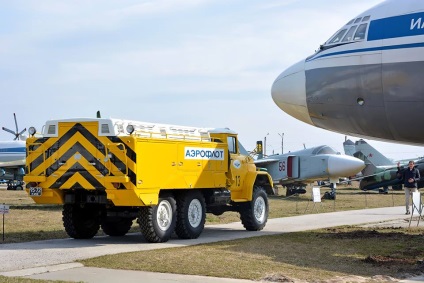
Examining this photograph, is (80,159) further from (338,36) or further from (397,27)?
(397,27)

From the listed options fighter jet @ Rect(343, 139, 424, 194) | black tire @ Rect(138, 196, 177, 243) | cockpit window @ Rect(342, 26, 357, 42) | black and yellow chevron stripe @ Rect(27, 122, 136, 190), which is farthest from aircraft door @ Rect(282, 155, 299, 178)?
black and yellow chevron stripe @ Rect(27, 122, 136, 190)

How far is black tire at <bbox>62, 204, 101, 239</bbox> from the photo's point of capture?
1544 centimetres

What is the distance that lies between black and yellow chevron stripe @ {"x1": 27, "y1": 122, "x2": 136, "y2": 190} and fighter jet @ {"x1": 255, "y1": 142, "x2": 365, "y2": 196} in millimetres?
22197

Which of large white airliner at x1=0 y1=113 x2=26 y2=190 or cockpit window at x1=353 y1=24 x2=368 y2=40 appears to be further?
large white airliner at x1=0 y1=113 x2=26 y2=190

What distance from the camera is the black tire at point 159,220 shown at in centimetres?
1448

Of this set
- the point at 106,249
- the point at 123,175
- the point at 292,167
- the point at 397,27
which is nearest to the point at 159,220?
the point at 123,175

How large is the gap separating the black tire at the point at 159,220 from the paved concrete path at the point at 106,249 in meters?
0.21

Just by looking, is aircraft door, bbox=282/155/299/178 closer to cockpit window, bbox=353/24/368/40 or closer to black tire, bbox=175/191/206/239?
black tire, bbox=175/191/206/239

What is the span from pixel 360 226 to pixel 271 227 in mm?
2466

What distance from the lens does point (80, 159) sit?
14.4 m

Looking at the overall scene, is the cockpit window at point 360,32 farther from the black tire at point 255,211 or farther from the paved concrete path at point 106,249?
the black tire at point 255,211

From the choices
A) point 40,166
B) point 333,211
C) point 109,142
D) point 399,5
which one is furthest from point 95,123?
point 333,211

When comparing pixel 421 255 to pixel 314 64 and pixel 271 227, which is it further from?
pixel 271 227

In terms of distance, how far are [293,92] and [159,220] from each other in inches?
158
